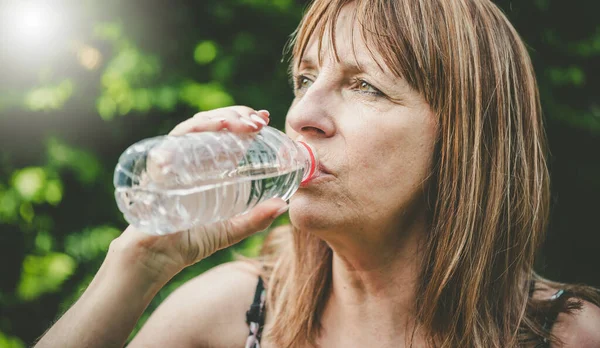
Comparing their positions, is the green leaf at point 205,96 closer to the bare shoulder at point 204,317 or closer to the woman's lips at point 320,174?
the bare shoulder at point 204,317

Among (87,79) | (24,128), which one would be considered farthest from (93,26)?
(24,128)

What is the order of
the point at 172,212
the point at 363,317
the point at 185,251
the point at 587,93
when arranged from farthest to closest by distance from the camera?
the point at 587,93 < the point at 363,317 < the point at 185,251 < the point at 172,212

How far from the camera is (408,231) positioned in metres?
1.99

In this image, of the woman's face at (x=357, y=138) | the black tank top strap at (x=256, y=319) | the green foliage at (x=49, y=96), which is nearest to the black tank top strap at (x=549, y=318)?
the woman's face at (x=357, y=138)

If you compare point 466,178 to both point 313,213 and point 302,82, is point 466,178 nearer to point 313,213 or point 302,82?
point 313,213

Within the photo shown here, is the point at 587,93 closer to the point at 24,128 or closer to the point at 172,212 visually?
the point at 172,212

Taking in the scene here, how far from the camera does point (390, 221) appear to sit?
186 cm

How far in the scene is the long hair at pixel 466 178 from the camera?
180cm

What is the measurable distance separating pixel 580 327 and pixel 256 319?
1.22 m

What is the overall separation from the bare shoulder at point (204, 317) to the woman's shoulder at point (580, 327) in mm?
1193

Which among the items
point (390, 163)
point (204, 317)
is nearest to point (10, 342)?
point (204, 317)

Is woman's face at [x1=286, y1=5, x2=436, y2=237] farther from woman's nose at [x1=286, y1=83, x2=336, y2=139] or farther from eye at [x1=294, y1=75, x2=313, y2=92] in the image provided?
eye at [x1=294, y1=75, x2=313, y2=92]

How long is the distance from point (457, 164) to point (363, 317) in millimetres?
672

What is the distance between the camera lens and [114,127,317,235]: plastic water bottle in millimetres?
1461
